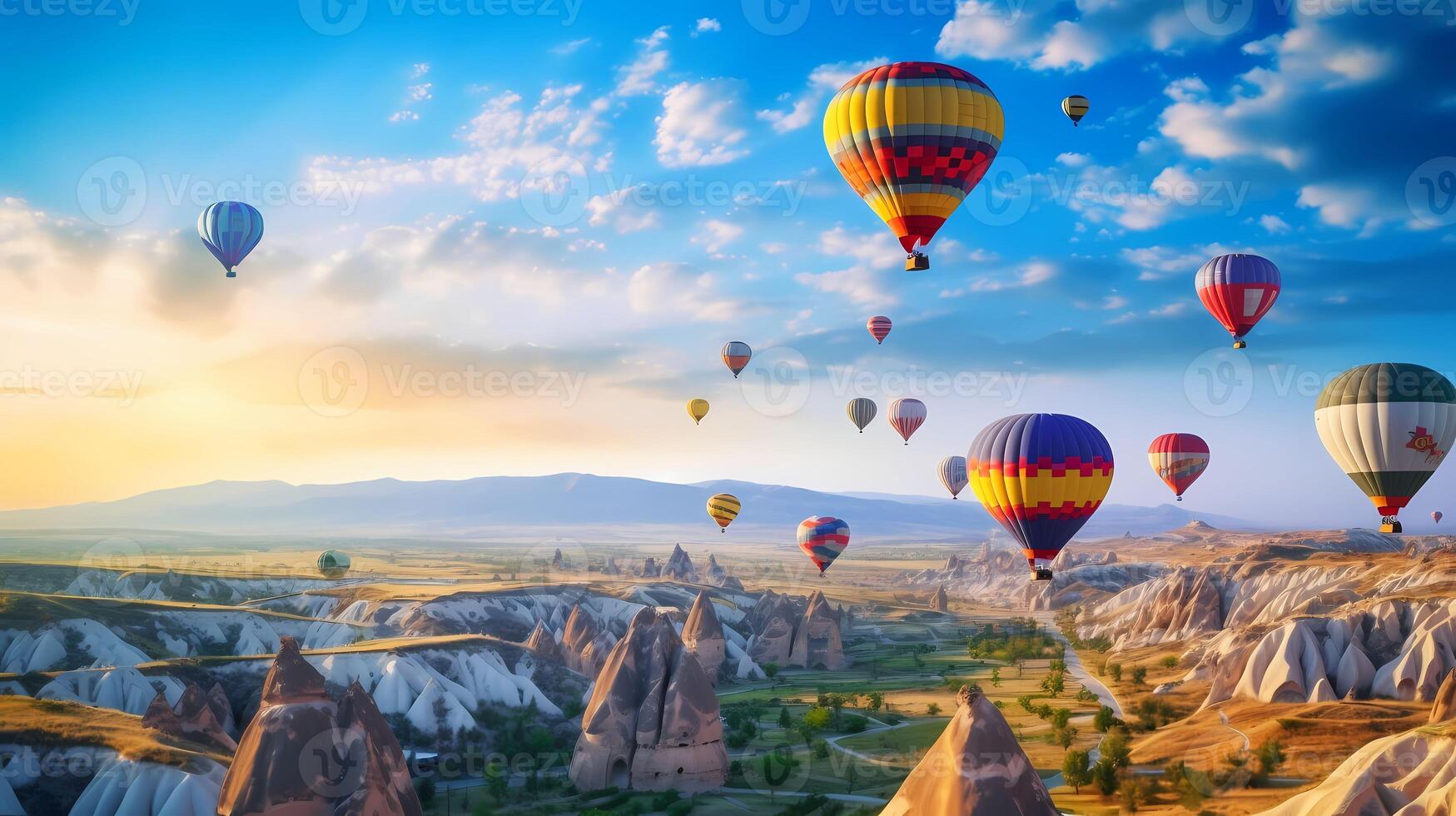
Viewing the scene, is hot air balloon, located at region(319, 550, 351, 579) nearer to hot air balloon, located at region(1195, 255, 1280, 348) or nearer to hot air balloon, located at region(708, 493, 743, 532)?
hot air balloon, located at region(708, 493, 743, 532)

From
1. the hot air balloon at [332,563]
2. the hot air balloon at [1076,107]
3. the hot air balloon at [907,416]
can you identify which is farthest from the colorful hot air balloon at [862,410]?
the hot air balloon at [332,563]

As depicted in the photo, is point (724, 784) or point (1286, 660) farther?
point (1286, 660)

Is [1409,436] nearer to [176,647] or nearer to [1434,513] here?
[176,647]

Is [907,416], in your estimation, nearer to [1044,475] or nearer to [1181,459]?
[1181,459]

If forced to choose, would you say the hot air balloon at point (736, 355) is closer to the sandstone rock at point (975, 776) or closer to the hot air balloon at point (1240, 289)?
the hot air balloon at point (1240, 289)

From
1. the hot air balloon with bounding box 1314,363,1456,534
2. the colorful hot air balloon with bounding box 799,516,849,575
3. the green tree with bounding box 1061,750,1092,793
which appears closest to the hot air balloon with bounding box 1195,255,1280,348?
the hot air balloon with bounding box 1314,363,1456,534

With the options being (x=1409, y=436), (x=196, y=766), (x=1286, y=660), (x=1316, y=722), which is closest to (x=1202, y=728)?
(x=1316, y=722)
